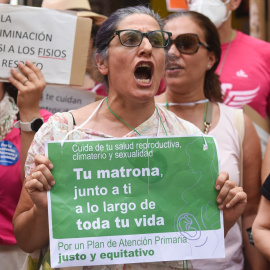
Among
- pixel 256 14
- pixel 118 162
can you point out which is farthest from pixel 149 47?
pixel 256 14

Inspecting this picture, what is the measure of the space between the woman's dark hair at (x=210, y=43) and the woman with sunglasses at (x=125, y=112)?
1.06m

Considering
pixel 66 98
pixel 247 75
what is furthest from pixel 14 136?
pixel 247 75

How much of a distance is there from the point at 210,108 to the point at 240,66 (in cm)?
76

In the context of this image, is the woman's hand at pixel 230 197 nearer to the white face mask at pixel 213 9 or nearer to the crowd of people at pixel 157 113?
the crowd of people at pixel 157 113

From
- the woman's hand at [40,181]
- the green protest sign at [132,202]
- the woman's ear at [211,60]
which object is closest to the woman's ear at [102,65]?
the green protest sign at [132,202]

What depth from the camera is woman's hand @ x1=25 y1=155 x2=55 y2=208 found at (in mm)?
2537

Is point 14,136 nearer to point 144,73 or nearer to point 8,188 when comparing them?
point 8,188

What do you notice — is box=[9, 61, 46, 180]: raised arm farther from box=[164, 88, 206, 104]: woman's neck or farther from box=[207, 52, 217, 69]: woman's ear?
box=[207, 52, 217, 69]: woman's ear

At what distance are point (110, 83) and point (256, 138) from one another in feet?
4.02

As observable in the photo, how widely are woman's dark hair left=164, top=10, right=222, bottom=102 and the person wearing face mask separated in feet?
0.85

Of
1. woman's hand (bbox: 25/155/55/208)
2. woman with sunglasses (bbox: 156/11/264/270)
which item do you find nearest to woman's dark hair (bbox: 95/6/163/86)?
woman's hand (bbox: 25/155/55/208)

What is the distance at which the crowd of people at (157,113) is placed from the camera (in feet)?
8.96

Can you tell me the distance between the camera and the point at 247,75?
439cm

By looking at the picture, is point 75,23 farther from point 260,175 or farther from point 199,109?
point 260,175
